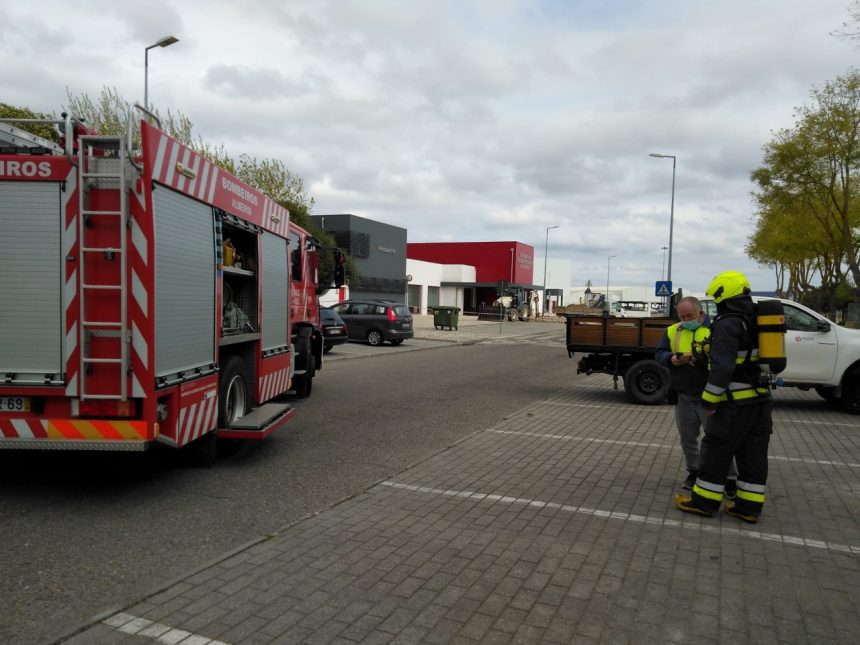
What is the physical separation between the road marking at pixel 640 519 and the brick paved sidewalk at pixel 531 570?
2 centimetres

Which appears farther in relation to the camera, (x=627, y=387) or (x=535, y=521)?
(x=627, y=387)

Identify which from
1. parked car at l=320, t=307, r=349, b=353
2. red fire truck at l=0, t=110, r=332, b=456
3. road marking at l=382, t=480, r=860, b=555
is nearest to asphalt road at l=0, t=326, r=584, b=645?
red fire truck at l=0, t=110, r=332, b=456

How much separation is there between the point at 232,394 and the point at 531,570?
3.93 meters

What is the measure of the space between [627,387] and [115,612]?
9.29 m

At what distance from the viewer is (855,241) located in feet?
98.7

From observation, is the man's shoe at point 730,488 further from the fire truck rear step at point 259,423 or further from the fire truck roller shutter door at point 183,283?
the fire truck roller shutter door at point 183,283

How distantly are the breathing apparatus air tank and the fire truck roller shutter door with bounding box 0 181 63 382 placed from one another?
492cm

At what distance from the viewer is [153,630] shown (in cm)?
322

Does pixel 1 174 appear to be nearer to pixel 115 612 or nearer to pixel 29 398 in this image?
pixel 29 398

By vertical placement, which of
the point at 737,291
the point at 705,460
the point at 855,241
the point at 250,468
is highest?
the point at 855,241

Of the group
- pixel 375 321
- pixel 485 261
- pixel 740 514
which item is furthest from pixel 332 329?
pixel 485 261

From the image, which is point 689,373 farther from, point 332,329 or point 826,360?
point 332,329

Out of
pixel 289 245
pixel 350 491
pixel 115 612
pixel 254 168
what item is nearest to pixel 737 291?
pixel 350 491

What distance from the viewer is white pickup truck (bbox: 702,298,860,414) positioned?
10.6 meters
